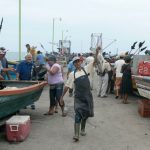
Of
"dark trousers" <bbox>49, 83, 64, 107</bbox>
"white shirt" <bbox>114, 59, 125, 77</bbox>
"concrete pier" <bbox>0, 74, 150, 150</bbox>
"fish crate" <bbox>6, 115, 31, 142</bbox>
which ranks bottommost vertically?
"concrete pier" <bbox>0, 74, 150, 150</bbox>

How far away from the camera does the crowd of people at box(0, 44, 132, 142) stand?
27.3ft

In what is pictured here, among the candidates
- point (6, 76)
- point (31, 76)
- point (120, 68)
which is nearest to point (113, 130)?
point (31, 76)

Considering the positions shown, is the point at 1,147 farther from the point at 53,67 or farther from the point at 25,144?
the point at 53,67

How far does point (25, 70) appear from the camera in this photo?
37.0 feet

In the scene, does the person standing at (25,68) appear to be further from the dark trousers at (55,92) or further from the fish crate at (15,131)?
the fish crate at (15,131)

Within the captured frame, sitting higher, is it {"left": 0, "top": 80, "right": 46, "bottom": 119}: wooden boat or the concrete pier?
{"left": 0, "top": 80, "right": 46, "bottom": 119}: wooden boat

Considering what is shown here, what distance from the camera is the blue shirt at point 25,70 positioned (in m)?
11.1

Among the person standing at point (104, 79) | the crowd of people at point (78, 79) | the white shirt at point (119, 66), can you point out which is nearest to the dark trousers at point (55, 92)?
the crowd of people at point (78, 79)

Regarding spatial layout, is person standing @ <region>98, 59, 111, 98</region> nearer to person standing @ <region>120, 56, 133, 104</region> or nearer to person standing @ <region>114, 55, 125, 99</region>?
person standing @ <region>114, 55, 125, 99</region>

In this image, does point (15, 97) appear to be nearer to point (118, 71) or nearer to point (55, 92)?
point (55, 92)

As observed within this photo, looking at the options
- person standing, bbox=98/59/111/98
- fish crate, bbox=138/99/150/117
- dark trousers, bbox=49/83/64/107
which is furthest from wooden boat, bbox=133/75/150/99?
person standing, bbox=98/59/111/98

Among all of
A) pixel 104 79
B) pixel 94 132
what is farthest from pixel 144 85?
pixel 104 79

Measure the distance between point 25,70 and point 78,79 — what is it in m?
3.33

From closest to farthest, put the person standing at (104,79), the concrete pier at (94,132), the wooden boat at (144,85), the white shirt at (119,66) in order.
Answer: the concrete pier at (94,132)
the wooden boat at (144,85)
the white shirt at (119,66)
the person standing at (104,79)
